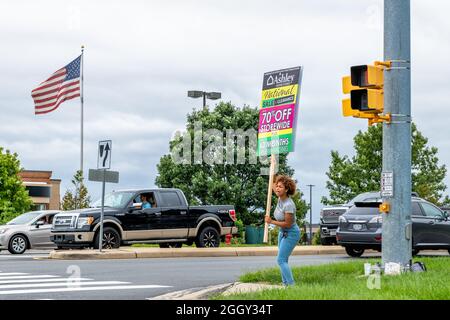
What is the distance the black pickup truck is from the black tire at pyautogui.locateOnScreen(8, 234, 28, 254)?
337 centimetres

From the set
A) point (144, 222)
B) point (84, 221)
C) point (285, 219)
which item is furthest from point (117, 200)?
point (285, 219)

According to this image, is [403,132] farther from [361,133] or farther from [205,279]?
[361,133]

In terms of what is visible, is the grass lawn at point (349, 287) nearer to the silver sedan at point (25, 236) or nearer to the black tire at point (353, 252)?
the black tire at point (353, 252)

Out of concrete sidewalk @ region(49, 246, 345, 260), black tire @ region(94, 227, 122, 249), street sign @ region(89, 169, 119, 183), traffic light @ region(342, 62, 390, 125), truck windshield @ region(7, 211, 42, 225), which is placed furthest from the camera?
truck windshield @ region(7, 211, 42, 225)

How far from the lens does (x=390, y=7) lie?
575 inches

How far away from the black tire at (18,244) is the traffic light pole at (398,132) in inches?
730

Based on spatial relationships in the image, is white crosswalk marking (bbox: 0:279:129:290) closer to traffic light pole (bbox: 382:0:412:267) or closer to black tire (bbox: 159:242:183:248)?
traffic light pole (bbox: 382:0:412:267)

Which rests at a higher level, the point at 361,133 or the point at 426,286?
the point at 361,133

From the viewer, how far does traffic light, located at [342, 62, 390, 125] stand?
1462cm

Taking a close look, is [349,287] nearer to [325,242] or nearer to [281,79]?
[325,242]

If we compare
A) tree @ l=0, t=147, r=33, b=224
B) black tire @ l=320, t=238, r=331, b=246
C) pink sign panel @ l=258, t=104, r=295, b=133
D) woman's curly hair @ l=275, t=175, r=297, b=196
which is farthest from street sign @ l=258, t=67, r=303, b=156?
tree @ l=0, t=147, r=33, b=224
